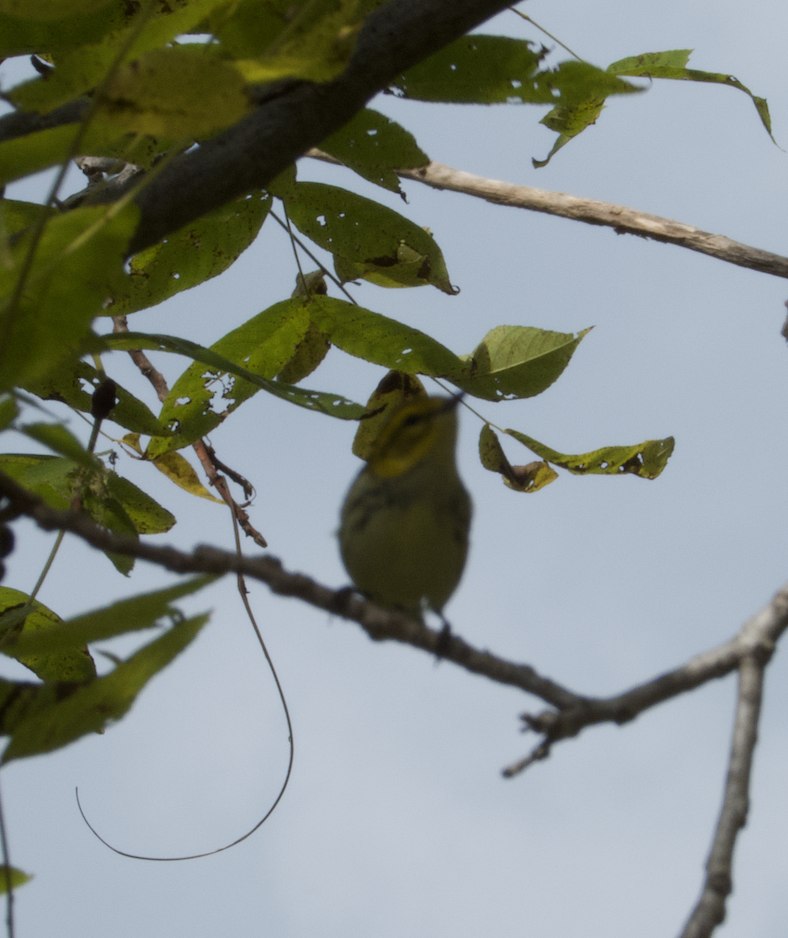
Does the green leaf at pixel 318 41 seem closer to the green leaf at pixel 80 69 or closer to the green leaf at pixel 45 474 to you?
the green leaf at pixel 80 69

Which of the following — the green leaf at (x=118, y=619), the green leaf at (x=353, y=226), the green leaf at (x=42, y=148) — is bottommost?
the green leaf at (x=118, y=619)

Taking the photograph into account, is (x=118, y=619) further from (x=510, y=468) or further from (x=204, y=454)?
(x=204, y=454)

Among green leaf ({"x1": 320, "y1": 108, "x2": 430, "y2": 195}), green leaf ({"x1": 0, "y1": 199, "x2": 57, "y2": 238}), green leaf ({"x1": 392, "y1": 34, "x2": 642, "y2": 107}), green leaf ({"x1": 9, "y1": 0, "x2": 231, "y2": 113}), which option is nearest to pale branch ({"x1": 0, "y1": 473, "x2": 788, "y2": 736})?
green leaf ({"x1": 9, "y1": 0, "x2": 231, "y2": 113})

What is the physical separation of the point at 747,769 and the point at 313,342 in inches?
61.3

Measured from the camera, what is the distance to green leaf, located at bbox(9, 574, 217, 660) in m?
1.05

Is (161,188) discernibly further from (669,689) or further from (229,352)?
(669,689)

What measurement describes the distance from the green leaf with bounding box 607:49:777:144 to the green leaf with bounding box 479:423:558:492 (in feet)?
3.23

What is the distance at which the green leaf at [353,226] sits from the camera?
225cm

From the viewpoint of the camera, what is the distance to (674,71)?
2.38 m

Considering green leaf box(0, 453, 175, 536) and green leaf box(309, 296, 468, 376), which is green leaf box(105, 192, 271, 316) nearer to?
green leaf box(309, 296, 468, 376)

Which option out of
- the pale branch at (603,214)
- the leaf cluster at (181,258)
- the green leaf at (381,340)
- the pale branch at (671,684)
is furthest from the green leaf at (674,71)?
the pale branch at (671,684)

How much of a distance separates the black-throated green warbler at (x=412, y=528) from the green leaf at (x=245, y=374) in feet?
0.31

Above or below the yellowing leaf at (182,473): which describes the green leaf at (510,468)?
below

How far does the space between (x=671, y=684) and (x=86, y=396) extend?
163cm
